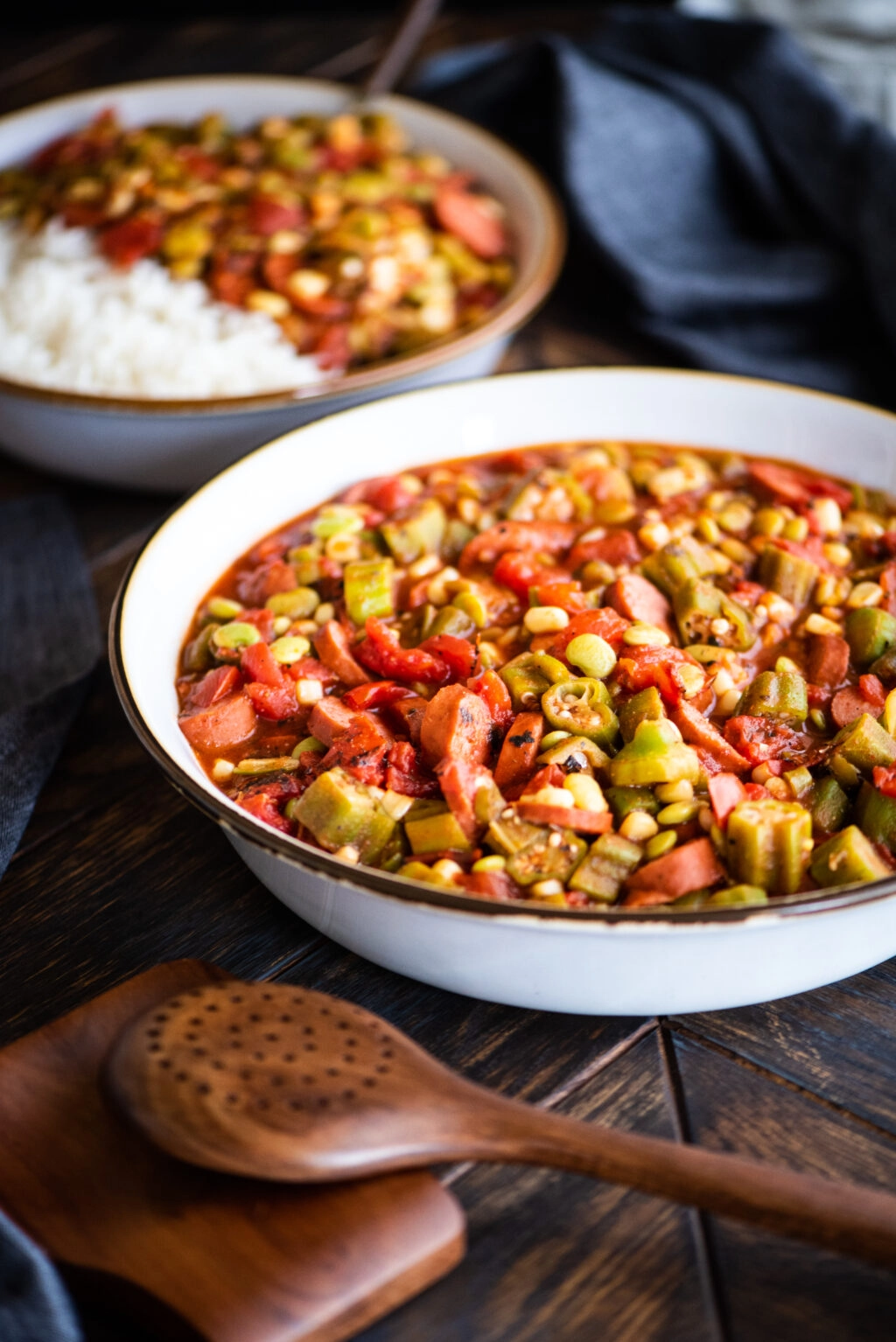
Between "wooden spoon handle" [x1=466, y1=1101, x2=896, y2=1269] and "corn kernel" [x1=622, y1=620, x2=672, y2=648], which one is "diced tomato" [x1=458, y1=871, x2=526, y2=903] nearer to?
"wooden spoon handle" [x1=466, y1=1101, x2=896, y2=1269]

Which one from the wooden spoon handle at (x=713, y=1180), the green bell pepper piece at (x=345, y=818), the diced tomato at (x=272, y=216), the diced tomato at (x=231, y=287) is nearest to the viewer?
the wooden spoon handle at (x=713, y=1180)

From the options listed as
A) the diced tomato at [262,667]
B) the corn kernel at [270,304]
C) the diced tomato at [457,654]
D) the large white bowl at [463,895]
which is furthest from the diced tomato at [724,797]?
the corn kernel at [270,304]

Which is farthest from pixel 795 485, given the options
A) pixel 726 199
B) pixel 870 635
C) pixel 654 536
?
pixel 726 199

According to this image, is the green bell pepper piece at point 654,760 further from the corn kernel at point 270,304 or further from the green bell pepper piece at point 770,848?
the corn kernel at point 270,304

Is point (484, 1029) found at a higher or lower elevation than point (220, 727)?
lower

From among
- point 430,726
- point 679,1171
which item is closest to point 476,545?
point 430,726

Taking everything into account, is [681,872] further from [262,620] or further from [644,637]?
[262,620]
